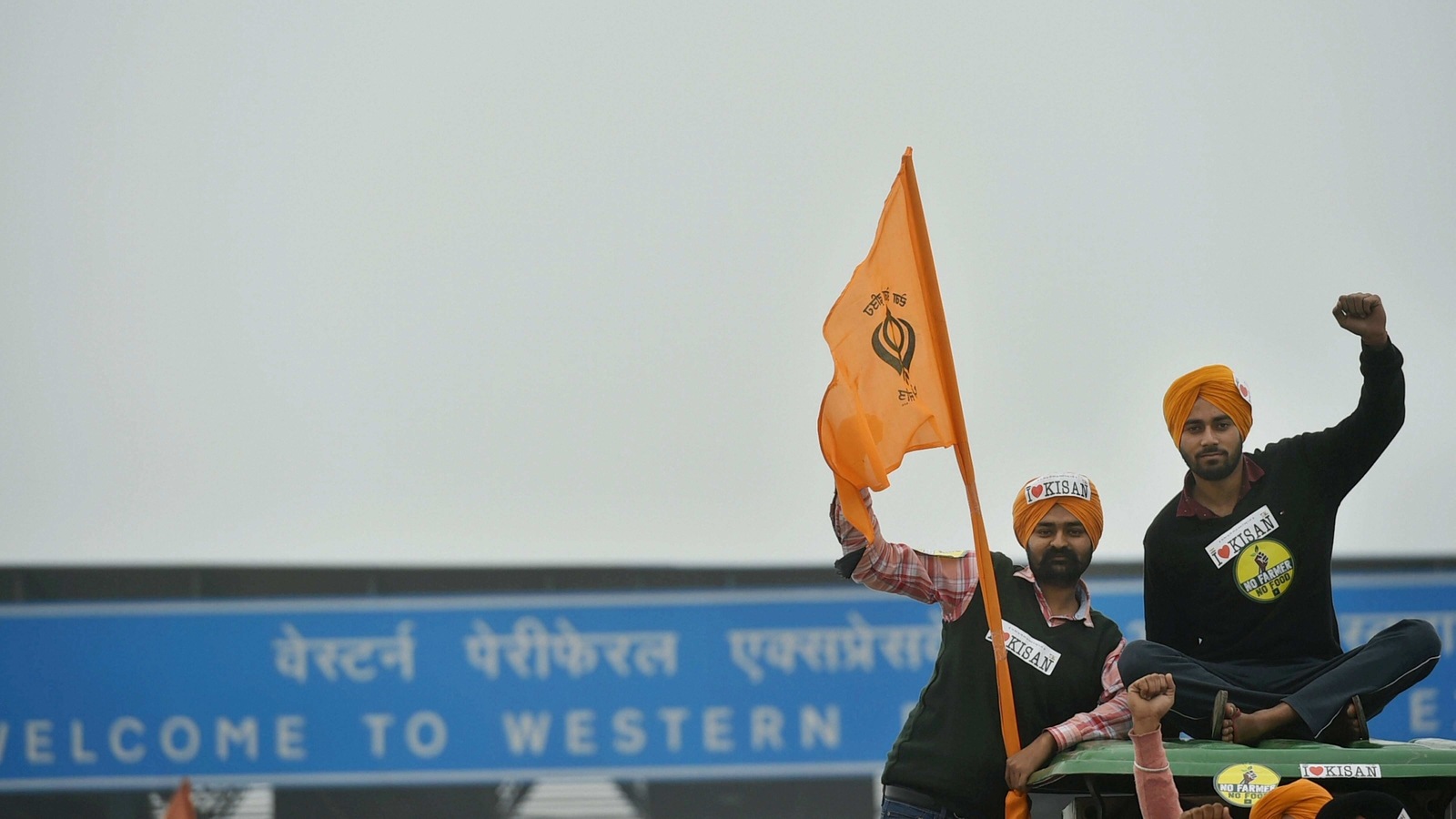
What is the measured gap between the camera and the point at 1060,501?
3.22m

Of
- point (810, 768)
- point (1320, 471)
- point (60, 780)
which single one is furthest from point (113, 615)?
point (1320, 471)

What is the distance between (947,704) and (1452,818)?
0.91 m

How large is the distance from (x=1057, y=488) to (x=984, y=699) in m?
0.44

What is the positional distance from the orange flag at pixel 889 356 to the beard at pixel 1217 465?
0.49 m

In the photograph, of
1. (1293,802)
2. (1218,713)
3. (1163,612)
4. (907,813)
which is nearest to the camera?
(1293,802)

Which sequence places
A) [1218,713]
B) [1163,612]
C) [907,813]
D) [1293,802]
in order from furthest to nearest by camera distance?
[1163,612], [907,813], [1218,713], [1293,802]

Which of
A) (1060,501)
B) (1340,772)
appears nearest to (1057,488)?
(1060,501)

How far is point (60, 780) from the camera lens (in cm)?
842

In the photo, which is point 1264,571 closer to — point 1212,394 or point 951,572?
point 1212,394

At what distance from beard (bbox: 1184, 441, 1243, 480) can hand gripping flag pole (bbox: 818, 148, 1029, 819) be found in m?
0.44

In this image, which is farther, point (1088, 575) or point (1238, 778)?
point (1088, 575)

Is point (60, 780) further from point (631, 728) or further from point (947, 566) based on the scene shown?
point (947, 566)

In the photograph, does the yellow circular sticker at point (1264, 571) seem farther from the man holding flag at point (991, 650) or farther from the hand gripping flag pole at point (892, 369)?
the hand gripping flag pole at point (892, 369)

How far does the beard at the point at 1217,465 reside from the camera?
127 inches
